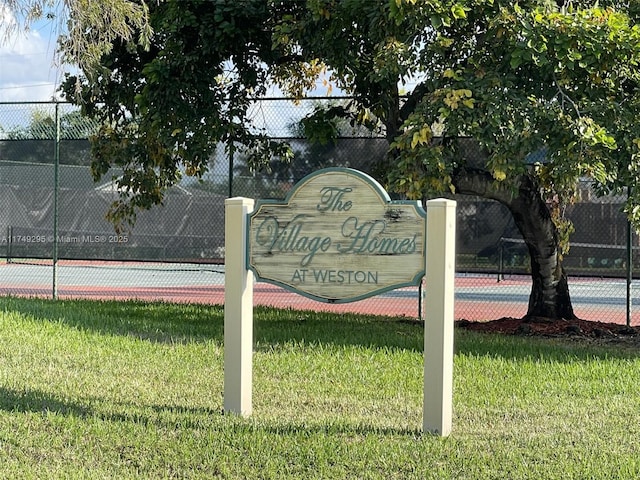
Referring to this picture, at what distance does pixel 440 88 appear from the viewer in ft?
33.2

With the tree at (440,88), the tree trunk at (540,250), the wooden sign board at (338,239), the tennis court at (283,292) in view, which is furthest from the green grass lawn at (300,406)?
the tennis court at (283,292)

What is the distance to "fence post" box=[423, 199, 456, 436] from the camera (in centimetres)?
661

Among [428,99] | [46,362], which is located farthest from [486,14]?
[46,362]

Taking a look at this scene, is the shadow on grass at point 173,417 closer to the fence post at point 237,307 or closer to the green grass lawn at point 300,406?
the green grass lawn at point 300,406

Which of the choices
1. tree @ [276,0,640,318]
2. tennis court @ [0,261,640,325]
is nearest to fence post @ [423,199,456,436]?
tree @ [276,0,640,318]

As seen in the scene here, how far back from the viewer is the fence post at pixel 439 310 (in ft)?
21.7

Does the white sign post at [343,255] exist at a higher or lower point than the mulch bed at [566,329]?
higher

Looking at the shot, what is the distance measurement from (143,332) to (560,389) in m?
5.06

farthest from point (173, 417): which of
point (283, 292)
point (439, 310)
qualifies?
point (283, 292)

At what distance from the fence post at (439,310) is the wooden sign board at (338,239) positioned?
0.37 feet

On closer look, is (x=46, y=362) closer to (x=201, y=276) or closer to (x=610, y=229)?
(x=610, y=229)

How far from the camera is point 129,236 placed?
665 inches

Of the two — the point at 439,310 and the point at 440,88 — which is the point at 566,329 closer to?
the point at 440,88

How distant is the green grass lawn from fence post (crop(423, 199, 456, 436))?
0.25m
